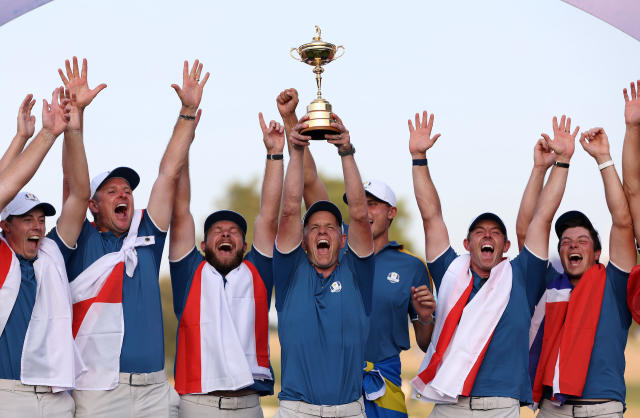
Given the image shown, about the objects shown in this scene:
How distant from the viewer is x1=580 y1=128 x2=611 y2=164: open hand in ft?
20.9

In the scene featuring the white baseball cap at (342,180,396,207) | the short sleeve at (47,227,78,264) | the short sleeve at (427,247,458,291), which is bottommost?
the short sleeve at (427,247,458,291)

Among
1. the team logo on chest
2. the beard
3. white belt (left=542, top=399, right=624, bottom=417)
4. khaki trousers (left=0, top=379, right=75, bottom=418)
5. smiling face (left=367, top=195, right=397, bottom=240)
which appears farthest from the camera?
smiling face (left=367, top=195, right=397, bottom=240)

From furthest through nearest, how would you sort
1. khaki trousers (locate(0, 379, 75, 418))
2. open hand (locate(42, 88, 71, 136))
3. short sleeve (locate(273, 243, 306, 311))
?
short sleeve (locate(273, 243, 306, 311)) < open hand (locate(42, 88, 71, 136)) < khaki trousers (locate(0, 379, 75, 418))

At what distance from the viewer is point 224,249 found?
251 inches

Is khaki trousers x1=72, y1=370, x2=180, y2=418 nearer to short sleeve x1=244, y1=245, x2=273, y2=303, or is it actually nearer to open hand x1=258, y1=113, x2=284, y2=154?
short sleeve x1=244, y1=245, x2=273, y2=303

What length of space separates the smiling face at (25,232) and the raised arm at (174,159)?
2.32 feet

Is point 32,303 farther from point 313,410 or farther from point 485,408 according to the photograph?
point 485,408

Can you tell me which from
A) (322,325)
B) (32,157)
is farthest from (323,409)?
(32,157)

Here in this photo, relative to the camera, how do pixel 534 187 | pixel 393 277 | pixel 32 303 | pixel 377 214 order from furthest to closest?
pixel 377 214
pixel 534 187
pixel 393 277
pixel 32 303

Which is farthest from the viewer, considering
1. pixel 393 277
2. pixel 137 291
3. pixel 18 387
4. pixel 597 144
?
pixel 393 277

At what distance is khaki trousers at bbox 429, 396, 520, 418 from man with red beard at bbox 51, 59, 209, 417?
176 cm

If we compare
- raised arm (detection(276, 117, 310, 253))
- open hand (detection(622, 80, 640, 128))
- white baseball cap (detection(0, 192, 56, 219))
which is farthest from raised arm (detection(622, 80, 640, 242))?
white baseball cap (detection(0, 192, 56, 219))

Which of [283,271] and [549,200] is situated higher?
[549,200]

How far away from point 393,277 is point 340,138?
1.24 meters
